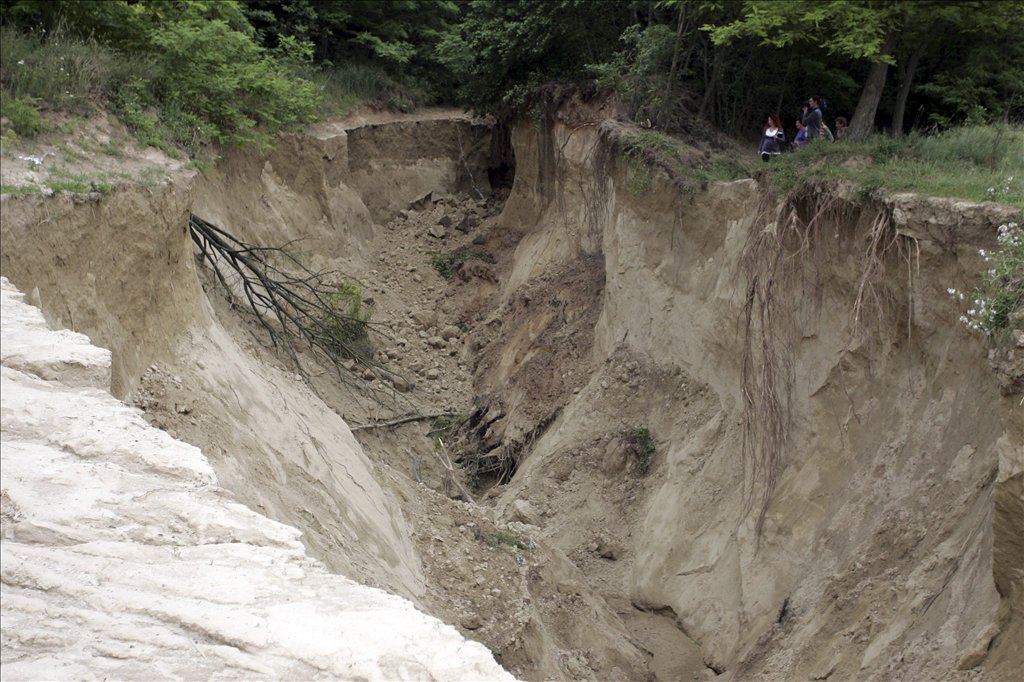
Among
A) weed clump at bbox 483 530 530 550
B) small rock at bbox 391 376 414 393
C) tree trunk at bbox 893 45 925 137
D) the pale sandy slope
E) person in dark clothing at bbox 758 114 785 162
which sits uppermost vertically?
tree trunk at bbox 893 45 925 137

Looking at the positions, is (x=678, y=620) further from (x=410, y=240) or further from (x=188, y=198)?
(x=410, y=240)

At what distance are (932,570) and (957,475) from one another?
864 mm

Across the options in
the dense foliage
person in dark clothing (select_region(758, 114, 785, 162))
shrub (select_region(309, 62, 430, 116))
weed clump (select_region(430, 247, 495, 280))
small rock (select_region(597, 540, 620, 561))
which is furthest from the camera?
shrub (select_region(309, 62, 430, 116))

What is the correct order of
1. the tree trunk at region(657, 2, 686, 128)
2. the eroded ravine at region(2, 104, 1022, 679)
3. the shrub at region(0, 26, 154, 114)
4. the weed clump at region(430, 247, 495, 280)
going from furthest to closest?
the weed clump at region(430, 247, 495, 280) → the tree trunk at region(657, 2, 686, 128) → the shrub at region(0, 26, 154, 114) → the eroded ravine at region(2, 104, 1022, 679)

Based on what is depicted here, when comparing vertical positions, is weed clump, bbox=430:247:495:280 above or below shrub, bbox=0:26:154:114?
below

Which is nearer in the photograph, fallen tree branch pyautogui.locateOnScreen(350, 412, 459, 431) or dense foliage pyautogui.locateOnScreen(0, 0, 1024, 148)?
dense foliage pyautogui.locateOnScreen(0, 0, 1024, 148)

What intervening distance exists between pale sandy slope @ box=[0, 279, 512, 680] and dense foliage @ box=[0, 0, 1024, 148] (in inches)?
189

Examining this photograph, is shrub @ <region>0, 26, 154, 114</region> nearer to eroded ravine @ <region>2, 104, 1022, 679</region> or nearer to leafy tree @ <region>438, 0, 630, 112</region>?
eroded ravine @ <region>2, 104, 1022, 679</region>

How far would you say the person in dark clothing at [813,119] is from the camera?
520 inches

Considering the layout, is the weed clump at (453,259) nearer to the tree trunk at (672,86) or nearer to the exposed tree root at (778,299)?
the tree trunk at (672,86)

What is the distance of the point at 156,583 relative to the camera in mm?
3852

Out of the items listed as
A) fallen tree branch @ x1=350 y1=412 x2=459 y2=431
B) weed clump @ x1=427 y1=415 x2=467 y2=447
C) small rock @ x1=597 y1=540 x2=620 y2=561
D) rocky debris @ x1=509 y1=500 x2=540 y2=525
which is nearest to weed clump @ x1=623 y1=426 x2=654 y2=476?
small rock @ x1=597 y1=540 x2=620 y2=561

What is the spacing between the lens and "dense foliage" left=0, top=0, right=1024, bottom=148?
10.8m

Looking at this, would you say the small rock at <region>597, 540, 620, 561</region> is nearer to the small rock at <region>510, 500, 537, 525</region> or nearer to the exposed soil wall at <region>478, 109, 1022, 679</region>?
the exposed soil wall at <region>478, 109, 1022, 679</region>
